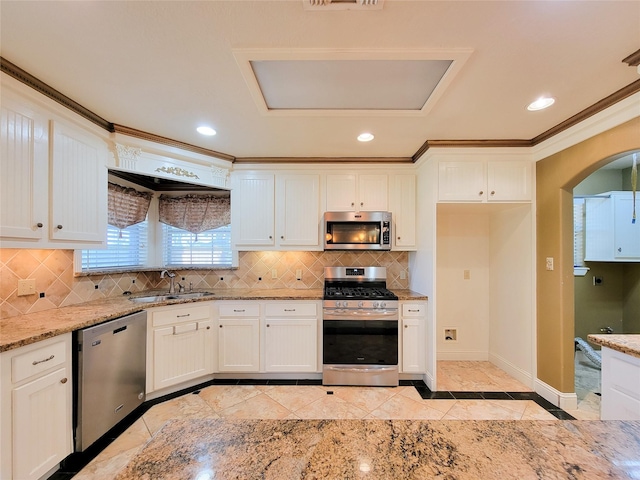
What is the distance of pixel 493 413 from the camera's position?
2246 mm

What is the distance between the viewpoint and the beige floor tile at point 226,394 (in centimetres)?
237

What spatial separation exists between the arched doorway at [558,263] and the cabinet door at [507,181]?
13 cm

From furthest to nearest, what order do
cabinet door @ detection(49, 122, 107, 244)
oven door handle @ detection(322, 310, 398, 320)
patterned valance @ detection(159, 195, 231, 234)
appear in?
patterned valance @ detection(159, 195, 231, 234) < oven door handle @ detection(322, 310, 398, 320) < cabinet door @ detection(49, 122, 107, 244)

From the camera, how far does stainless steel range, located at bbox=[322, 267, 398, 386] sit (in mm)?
2648

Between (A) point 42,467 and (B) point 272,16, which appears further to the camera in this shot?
A: (A) point 42,467

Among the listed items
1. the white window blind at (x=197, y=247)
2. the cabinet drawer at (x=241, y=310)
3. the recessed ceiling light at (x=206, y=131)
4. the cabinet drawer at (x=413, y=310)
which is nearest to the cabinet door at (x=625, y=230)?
the cabinet drawer at (x=413, y=310)

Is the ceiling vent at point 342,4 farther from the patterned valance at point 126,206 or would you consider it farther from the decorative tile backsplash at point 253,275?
the patterned valance at point 126,206

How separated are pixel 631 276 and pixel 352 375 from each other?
3.89 m

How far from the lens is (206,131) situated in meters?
2.35

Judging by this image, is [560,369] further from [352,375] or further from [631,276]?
[631,276]

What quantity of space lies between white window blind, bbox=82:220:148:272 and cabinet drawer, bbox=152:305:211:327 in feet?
2.72

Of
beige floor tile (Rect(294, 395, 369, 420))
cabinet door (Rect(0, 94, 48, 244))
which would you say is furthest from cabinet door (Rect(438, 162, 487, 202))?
cabinet door (Rect(0, 94, 48, 244))

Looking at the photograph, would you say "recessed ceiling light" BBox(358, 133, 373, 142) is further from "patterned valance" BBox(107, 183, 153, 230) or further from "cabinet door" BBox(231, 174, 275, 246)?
"patterned valance" BBox(107, 183, 153, 230)

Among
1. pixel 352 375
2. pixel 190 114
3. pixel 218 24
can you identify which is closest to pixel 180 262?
pixel 190 114
